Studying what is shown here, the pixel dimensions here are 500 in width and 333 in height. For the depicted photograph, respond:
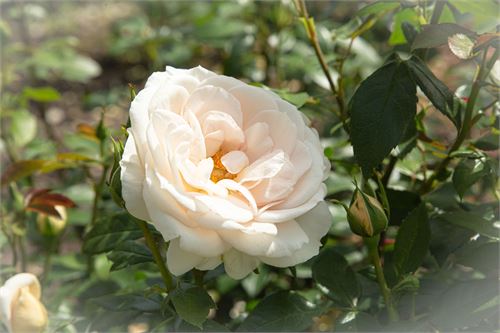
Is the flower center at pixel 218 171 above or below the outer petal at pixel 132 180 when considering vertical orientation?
below

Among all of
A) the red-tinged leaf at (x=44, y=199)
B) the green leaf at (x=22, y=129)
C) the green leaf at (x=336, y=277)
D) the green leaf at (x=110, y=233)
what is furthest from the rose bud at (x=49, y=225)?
the green leaf at (x=336, y=277)

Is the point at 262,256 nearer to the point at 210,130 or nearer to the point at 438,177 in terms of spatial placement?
the point at 210,130

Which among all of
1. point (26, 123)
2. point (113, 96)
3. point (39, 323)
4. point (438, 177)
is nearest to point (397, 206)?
point (438, 177)

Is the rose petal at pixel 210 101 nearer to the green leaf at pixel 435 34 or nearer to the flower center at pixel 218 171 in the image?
the flower center at pixel 218 171

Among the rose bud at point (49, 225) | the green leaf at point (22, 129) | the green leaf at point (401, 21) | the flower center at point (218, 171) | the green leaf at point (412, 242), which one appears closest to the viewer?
the flower center at point (218, 171)

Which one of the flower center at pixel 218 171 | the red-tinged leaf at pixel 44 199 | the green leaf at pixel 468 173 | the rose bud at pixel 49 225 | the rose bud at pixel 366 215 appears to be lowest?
the rose bud at pixel 49 225

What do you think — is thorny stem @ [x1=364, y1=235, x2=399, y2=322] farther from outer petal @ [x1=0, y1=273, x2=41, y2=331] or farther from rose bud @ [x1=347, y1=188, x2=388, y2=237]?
outer petal @ [x1=0, y1=273, x2=41, y2=331]
